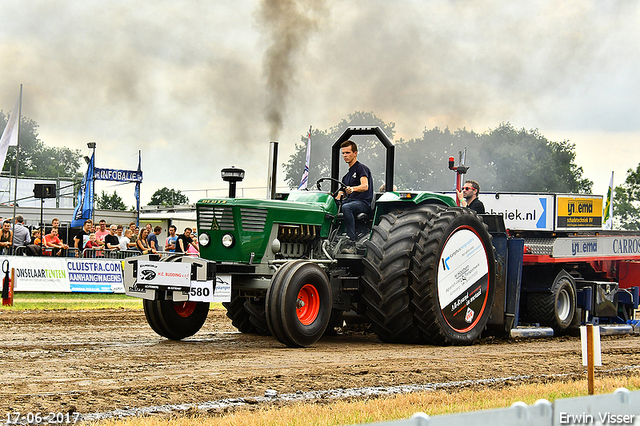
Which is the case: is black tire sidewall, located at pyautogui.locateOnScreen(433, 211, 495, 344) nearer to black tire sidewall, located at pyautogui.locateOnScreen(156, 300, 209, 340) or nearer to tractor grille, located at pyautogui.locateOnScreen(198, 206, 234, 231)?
tractor grille, located at pyautogui.locateOnScreen(198, 206, 234, 231)

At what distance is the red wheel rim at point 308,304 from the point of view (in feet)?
27.4

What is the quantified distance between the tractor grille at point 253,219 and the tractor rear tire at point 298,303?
2.21 feet

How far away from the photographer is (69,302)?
1611 centimetres

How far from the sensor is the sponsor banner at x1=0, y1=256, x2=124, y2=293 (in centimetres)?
1750

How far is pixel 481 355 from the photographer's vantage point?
Result: 8.18m

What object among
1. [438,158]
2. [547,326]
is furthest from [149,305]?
[438,158]

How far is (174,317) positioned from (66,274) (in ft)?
32.8

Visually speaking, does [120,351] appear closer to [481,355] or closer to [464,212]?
[481,355]

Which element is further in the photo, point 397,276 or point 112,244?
point 112,244

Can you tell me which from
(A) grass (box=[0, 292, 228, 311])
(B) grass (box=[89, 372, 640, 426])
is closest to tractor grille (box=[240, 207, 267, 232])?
(B) grass (box=[89, 372, 640, 426])

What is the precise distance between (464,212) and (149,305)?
3.91 meters

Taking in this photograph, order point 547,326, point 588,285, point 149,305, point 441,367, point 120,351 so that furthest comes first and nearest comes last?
point 588,285 < point 547,326 < point 149,305 < point 120,351 < point 441,367

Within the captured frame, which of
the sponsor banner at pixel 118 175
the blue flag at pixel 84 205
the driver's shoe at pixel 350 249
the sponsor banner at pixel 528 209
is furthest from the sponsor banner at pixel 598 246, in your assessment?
the sponsor banner at pixel 118 175

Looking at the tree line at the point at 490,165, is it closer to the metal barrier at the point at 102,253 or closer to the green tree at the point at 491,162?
the green tree at the point at 491,162
